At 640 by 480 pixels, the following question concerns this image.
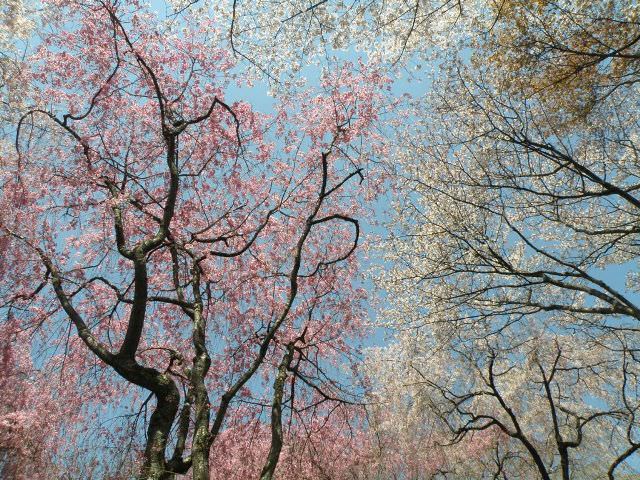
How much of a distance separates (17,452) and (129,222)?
8.57 meters

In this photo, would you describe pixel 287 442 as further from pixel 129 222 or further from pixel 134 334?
pixel 129 222

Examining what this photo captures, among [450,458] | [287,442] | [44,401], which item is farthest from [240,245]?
[450,458]

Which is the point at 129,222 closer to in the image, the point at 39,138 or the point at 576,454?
the point at 39,138

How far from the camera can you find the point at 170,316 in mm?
10156

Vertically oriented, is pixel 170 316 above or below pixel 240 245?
below

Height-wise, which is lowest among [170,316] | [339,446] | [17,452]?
[17,452]

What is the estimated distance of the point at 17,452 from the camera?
12.0 metres

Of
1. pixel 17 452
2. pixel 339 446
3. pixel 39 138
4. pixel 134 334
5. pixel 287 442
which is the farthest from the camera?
pixel 339 446

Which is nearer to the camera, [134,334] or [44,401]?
[134,334]

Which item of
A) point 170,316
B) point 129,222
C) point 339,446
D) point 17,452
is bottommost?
point 17,452

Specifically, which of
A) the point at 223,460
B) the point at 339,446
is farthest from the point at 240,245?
the point at 339,446

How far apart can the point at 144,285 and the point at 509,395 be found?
673 inches

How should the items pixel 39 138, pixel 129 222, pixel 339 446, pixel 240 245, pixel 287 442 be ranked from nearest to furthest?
pixel 39 138
pixel 287 442
pixel 129 222
pixel 240 245
pixel 339 446

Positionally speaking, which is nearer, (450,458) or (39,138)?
(39,138)
